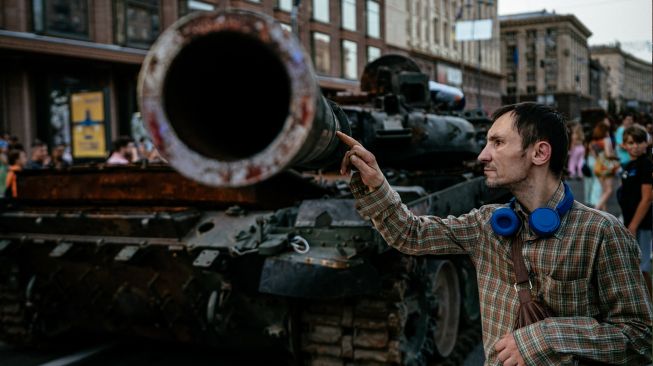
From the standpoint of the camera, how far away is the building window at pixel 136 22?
20453 millimetres

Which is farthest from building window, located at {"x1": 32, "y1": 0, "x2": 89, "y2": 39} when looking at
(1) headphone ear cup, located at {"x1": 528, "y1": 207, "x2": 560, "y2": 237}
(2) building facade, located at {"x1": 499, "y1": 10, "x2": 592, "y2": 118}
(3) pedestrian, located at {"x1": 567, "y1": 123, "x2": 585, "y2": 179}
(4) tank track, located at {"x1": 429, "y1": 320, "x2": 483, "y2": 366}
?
(2) building facade, located at {"x1": 499, "y1": 10, "x2": 592, "y2": 118}

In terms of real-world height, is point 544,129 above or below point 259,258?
above

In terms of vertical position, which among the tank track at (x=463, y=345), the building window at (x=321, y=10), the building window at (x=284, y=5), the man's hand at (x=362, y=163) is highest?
the building window at (x=321, y=10)

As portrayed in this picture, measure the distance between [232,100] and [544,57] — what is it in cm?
8652

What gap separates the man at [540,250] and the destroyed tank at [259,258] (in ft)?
4.77

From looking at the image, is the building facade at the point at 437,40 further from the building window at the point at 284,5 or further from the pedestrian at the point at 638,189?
the pedestrian at the point at 638,189

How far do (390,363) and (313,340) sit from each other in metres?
0.52

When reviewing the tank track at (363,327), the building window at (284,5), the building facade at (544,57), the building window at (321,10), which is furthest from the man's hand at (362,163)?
the building facade at (544,57)

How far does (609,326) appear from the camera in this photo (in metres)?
1.92

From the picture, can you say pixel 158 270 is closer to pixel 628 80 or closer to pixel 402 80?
pixel 402 80

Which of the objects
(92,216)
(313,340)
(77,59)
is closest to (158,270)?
(92,216)

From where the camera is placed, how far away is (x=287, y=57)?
5.57ft

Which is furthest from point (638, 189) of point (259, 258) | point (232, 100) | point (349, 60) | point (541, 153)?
point (349, 60)

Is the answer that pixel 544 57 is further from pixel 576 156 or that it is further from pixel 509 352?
pixel 509 352
